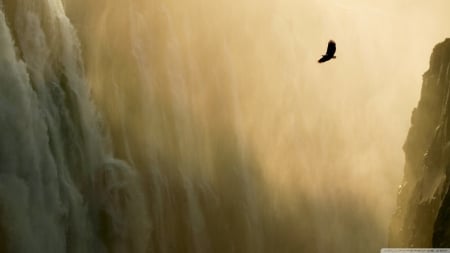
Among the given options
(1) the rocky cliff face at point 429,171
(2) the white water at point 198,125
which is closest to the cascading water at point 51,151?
(2) the white water at point 198,125

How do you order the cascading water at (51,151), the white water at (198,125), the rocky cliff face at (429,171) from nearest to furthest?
the cascading water at (51,151)
the rocky cliff face at (429,171)
the white water at (198,125)

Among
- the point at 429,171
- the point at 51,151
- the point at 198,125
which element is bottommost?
the point at 429,171

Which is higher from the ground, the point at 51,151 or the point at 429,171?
the point at 51,151

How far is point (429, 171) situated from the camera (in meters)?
19.3

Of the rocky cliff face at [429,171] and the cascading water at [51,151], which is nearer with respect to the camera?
the cascading water at [51,151]

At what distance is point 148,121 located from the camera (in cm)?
2255

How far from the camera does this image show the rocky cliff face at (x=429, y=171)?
56.1ft

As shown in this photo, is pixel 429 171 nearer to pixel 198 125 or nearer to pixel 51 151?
pixel 198 125

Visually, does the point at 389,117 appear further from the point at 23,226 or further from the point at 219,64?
the point at 23,226

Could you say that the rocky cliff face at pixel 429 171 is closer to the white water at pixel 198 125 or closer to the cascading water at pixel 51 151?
the white water at pixel 198 125

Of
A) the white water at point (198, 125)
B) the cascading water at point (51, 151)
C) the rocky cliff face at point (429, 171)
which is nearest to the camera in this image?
the cascading water at point (51, 151)

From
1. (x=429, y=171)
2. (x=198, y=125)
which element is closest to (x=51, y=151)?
(x=198, y=125)

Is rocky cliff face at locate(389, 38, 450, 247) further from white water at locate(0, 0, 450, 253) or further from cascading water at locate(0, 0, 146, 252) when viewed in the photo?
cascading water at locate(0, 0, 146, 252)

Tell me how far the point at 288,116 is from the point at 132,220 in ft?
33.2
